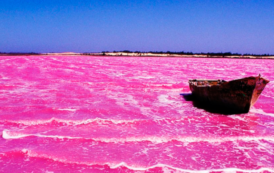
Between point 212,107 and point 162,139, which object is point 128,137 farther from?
point 212,107

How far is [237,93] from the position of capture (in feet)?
29.3

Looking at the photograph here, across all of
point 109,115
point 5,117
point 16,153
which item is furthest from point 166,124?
point 5,117

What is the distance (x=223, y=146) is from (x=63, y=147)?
4.11 m

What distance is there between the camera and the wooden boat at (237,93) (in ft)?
28.3

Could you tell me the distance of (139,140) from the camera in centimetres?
684

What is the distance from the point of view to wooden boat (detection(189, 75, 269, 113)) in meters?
8.62

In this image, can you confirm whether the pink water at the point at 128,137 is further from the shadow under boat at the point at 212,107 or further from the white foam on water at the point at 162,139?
the shadow under boat at the point at 212,107

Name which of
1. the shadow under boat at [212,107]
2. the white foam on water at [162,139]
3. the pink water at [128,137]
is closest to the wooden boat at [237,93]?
the shadow under boat at [212,107]

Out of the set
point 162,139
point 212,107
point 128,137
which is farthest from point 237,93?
point 128,137

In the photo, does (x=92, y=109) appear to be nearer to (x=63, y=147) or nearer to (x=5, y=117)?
(x=5, y=117)

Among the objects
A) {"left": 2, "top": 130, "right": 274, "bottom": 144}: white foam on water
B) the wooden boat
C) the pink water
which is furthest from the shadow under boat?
{"left": 2, "top": 130, "right": 274, "bottom": 144}: white foam on water

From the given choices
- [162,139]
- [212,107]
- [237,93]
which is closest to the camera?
[162,139]

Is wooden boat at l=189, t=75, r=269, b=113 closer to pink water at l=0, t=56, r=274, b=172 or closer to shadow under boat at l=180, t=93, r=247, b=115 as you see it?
shadow under boat at l=180, t=93, r=247, b=115

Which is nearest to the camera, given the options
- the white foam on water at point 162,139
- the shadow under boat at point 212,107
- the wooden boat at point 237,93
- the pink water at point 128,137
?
the pink water at point 128,137
